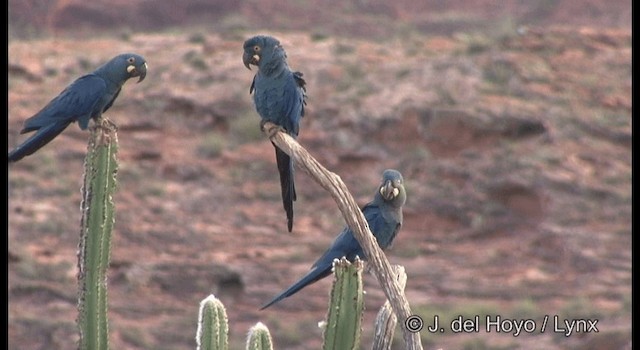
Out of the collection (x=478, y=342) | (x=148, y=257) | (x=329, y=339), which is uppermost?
(x=148, y=257)

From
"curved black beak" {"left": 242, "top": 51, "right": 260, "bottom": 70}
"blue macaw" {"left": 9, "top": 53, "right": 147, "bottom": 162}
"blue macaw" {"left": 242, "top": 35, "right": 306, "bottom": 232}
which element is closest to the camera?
"blue macaw" {"left": 9, "top": 53, "right": 147, "bottom": 162}

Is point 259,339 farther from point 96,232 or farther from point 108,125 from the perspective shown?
point 108,125

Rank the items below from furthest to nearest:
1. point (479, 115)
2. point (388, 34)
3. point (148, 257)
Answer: point (388, 34) < point (479, 115) < point (148, 257)

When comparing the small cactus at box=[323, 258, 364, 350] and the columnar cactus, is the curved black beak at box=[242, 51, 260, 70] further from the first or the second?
the small cactus at box=[323, 258, 364, 350]

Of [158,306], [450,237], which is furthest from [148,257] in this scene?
[450,237]

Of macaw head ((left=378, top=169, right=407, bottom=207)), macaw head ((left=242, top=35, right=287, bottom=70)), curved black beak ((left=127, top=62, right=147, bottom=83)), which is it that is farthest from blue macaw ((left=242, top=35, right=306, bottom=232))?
curved black beak ((left=127, top=62, right=147, bottom=83))

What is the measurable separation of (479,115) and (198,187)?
3793 mm

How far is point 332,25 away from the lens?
31.7 meters

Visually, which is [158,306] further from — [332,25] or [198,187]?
[332,25]

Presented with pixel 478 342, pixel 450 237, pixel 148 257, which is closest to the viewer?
pixel 478 342

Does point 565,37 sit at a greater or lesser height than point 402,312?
greater

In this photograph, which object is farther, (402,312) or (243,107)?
(243,107)

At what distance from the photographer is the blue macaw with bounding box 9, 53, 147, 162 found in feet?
22.7

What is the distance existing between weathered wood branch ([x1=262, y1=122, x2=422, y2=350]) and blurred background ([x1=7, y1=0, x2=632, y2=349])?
922 centimetres
